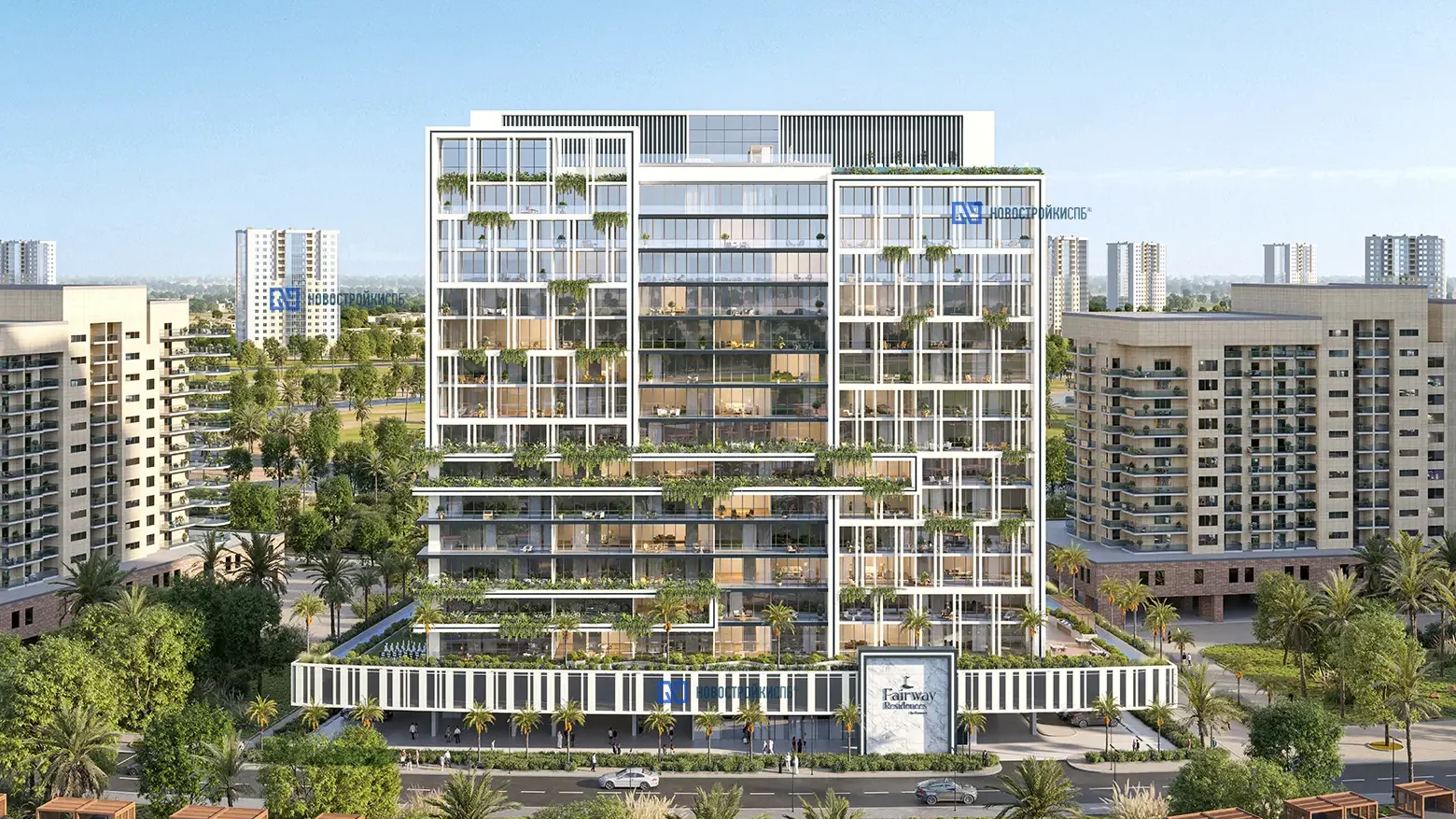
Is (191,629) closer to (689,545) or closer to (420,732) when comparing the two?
(420,732)

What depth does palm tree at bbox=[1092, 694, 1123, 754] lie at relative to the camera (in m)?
105

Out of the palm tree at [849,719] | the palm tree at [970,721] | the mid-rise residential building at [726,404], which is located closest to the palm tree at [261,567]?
the mid-rise residential building at [726,404]

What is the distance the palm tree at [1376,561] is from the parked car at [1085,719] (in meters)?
37.6

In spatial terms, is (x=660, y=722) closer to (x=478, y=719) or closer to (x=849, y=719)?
(x=478, y=719)

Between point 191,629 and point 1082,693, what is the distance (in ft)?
210

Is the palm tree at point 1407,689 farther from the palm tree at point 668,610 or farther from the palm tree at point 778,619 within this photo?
the palm tree at point 668,610

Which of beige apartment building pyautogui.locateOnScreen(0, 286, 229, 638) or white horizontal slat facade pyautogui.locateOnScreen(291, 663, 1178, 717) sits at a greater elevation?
beige apartment building pyautogui.locateOnScreen(0, 286, 229, 638)

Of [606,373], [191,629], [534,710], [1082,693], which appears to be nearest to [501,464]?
[606,373]

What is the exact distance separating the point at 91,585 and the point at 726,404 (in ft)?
177

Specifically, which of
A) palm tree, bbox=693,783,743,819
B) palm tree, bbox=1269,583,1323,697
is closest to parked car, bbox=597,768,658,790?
palm tree, bbox=693,783,743,819

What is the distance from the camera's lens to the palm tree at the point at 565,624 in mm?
107750

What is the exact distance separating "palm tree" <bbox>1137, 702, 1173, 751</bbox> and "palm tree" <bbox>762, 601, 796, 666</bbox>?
2609 centimetres

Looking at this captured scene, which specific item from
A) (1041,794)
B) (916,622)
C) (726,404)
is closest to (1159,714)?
(916,622)

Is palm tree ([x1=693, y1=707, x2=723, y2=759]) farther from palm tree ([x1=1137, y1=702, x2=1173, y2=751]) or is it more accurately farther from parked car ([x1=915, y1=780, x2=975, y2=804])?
palm tree ([x1=1137, y1=702, x2=1173, y2=751])
